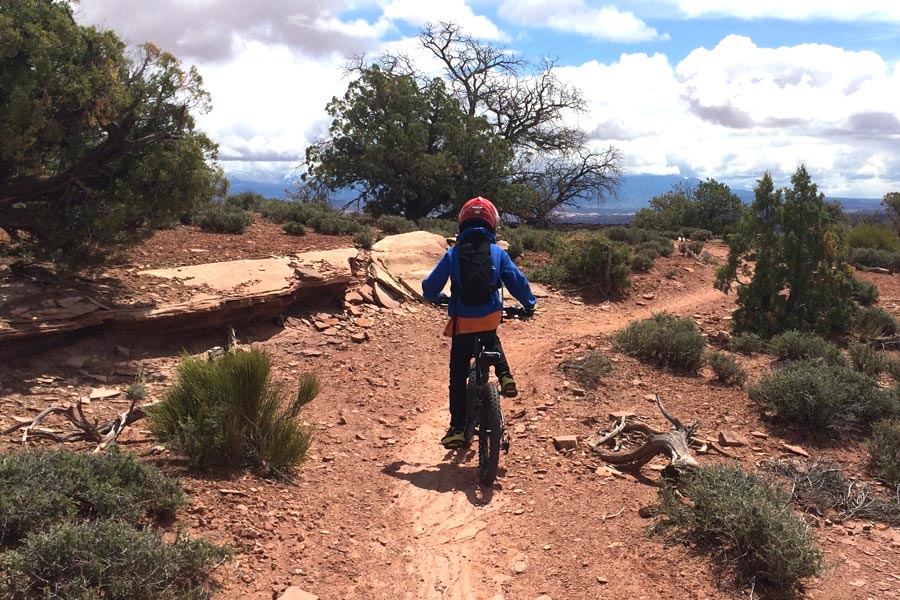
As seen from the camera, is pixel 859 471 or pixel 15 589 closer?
pixel 15 589

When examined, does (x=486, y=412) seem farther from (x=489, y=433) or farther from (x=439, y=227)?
(x=439, y=227)

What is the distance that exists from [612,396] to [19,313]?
20.5 ft

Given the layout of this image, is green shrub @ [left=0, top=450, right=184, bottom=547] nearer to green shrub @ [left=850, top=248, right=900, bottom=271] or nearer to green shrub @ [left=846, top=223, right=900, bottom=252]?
green shrub @ [left=850, top=248, right=900, bottom=271]

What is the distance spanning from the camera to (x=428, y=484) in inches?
202

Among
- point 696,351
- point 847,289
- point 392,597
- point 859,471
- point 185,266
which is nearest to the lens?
point 392,597

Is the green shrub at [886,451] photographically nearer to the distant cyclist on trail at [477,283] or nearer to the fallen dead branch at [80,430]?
the distant cyclist on trail at [477,283]

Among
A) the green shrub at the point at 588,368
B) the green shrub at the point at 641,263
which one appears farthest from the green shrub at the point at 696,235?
the green shrub at the point at 588,368

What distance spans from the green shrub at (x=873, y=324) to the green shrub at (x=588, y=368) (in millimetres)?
5163

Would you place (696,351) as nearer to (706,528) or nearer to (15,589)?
(706,528)

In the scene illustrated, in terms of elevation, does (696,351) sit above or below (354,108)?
below

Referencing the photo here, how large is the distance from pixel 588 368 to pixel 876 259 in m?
14.0

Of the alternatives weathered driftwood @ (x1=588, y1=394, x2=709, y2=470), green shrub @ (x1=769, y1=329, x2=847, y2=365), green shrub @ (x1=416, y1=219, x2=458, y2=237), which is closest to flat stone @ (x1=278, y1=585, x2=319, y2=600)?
weathered driftwood @ (x1=588, y1=394, x2=709, y2=470)

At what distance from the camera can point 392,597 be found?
142 inches

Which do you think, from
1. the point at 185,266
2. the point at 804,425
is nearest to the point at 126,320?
the point at 185,266
